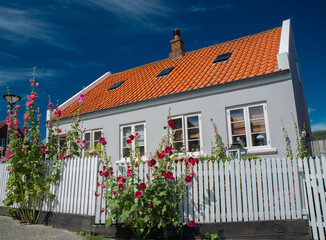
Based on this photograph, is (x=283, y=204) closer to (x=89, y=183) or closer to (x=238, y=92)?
(x=89, y=183)

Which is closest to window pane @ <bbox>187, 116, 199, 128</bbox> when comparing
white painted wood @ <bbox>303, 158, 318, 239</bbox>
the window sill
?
the window sill

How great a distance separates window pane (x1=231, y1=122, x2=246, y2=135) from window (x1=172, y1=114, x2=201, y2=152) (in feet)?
4.38

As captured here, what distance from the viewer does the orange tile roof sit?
10211 millimetres

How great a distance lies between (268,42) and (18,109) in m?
10.1

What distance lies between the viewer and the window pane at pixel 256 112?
30.0 ft

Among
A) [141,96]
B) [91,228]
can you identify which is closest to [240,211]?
[91,228]

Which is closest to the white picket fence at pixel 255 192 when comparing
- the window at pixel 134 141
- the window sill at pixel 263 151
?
the window sill at pixel 263 151

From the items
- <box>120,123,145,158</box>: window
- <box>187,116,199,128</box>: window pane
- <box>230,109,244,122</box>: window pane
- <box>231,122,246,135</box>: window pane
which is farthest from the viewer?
<box>120,123,145,158</box>: window

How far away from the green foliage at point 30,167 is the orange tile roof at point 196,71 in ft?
17.0

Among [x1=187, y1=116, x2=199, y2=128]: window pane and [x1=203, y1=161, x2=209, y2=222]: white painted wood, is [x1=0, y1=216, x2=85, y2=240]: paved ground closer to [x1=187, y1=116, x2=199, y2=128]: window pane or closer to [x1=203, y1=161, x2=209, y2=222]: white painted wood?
[x1=203, y1=161, x2=209, y2=222]: white painted wood

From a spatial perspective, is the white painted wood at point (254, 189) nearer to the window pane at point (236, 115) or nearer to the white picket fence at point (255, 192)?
the white picket fence at point (255, 192)

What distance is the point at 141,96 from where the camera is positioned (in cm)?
1181

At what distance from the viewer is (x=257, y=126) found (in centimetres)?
909

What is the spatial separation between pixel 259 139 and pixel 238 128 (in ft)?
2.64
